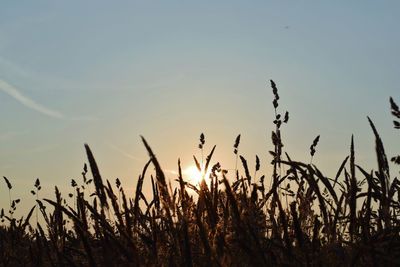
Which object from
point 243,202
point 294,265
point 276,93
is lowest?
point 294,265

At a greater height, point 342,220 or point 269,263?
point 342,220

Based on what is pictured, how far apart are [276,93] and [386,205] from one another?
150 cm

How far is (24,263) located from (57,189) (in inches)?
69.8

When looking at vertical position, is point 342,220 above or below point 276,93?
below

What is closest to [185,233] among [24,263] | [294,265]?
[294,265]

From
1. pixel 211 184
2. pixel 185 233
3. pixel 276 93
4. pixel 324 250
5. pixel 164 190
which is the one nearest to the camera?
pixel 185 233

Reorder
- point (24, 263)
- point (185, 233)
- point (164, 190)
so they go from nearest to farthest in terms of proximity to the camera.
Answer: point (185, 233)
point (164, 190)
point (24, 263)

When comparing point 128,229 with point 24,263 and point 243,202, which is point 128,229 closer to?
point 243,202

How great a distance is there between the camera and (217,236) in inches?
104

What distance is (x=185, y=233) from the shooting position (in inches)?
84.9

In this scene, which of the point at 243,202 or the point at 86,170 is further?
the point at 86,170

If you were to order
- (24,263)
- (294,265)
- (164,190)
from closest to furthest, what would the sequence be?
(164,190), (294,265), (24,263)

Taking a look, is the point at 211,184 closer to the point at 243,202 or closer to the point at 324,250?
the point at 243,202

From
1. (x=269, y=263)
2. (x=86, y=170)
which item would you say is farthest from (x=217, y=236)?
(x=86, y=170)
